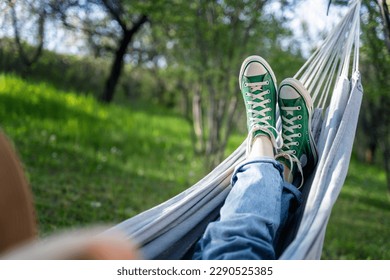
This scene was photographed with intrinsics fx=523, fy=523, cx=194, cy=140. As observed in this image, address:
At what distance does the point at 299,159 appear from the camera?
1661mm

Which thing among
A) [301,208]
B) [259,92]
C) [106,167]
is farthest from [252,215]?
[106,167]

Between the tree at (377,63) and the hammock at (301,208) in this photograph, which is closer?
the hammock at (301,208)

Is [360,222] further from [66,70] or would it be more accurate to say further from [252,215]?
[66,70]

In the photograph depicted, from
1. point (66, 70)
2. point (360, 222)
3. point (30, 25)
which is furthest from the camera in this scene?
point (66, 70)

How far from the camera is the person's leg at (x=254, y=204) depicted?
45.6 inches

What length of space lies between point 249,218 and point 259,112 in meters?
0.61

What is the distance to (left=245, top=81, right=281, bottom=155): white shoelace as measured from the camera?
167cm

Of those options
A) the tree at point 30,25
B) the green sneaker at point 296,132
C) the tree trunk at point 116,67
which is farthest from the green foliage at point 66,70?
the green sneaker at point 296,132

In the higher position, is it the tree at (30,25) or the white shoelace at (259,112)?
the tree at (30,25)

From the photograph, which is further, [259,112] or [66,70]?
[66,70]

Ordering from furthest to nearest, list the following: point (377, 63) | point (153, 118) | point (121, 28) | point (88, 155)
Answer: point (121, 28) → point (153, 118) → point (88, 155) → point (377, 63)

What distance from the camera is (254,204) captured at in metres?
1.27

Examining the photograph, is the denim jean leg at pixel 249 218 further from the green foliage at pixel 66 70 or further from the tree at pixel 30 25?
the green foliage at pixel 66 70

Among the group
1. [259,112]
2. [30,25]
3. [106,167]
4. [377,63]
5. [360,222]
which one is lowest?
[360,222]
